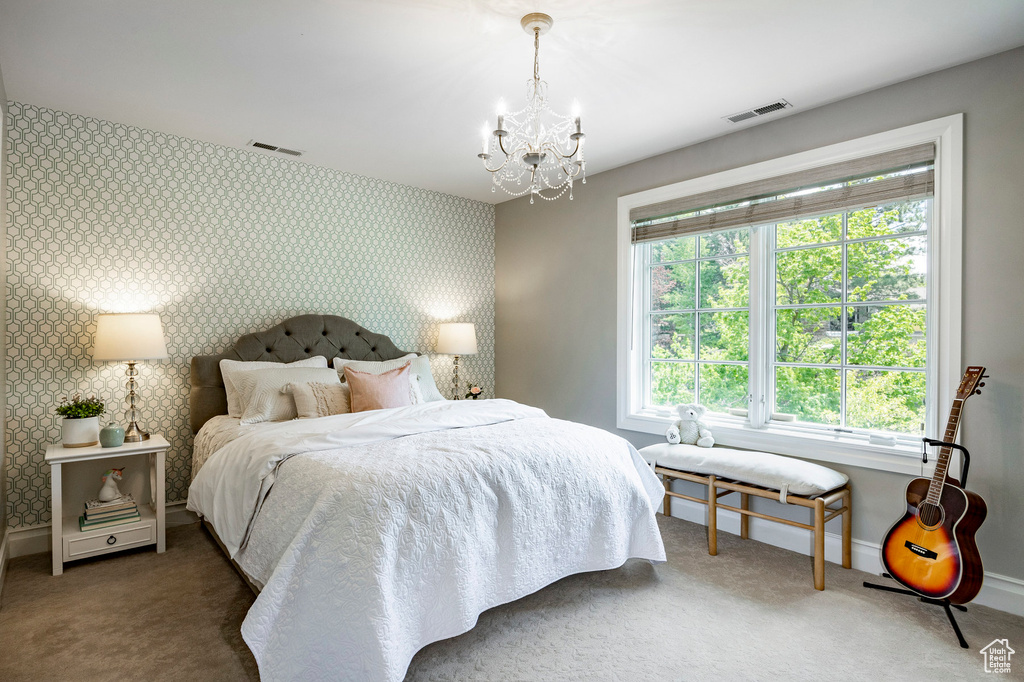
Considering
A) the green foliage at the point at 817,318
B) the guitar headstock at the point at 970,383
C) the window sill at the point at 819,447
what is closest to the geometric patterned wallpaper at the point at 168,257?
the green foliage at the point at 817,318

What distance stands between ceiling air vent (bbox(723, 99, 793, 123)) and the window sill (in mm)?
1853

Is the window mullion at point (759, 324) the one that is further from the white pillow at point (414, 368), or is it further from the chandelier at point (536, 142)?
the white pillow at point (414, 368)

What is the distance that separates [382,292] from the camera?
4.57 m

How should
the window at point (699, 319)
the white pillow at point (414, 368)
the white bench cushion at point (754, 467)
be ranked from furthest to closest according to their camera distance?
the white pillow at point (414, 368) → the window at point (699, 319) → the white bench cushion at point (754, 467)

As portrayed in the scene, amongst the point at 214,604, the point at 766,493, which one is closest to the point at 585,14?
the point at 766,493

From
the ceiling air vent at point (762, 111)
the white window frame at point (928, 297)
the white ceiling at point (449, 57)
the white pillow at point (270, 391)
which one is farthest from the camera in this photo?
the white pillow at point (270, 391)

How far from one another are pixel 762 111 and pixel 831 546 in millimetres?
2463

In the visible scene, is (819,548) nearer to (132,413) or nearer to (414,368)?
(414,368)

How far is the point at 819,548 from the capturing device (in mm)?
2674

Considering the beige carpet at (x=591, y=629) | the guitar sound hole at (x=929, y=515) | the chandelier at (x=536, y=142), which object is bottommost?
the beige carpet at (x=591, y=629)

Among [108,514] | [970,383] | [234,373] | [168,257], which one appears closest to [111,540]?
[108,514]

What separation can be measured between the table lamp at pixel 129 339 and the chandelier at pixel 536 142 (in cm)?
208

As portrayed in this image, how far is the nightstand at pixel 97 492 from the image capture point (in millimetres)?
2830

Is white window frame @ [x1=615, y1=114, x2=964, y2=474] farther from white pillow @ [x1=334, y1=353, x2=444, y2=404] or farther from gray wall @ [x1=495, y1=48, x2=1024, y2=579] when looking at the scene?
white pillow @ [x1=334, y1=353, x2=444, y2=404]
